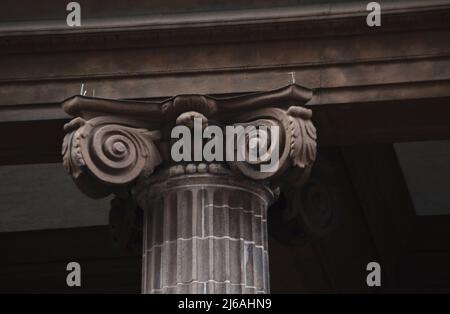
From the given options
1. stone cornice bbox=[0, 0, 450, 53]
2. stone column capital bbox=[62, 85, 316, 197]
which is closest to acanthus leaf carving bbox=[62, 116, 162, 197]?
stone column capital bbox=[62, 85, 316, 197]

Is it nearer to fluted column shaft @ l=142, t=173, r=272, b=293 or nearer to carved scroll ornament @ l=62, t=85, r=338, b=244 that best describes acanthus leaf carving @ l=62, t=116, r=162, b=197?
carved scroll ornament @ l=62, t=85, r=338, b=244

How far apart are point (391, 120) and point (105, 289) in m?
7.70

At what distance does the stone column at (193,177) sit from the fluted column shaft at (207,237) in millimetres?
10

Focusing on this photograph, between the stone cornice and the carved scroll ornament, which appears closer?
the carved scroll ornament

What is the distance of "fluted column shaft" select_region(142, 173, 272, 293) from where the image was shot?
557 inches

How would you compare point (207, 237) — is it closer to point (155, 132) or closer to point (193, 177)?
point (193, 177)

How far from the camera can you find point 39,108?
15250 mm

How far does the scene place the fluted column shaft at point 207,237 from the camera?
557 inches

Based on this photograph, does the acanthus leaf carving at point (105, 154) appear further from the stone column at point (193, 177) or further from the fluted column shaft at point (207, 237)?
the fluted column shaft at point (207, 237)

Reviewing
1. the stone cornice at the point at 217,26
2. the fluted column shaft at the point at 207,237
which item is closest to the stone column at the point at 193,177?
the fluted column shaft at the point at 207,237

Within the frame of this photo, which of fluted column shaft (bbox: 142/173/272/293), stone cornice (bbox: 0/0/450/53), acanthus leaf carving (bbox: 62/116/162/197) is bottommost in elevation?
fluted column shaft (bbox: 142/173/272/293)

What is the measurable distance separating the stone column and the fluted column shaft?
0.03 feet

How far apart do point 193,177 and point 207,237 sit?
0.69m
